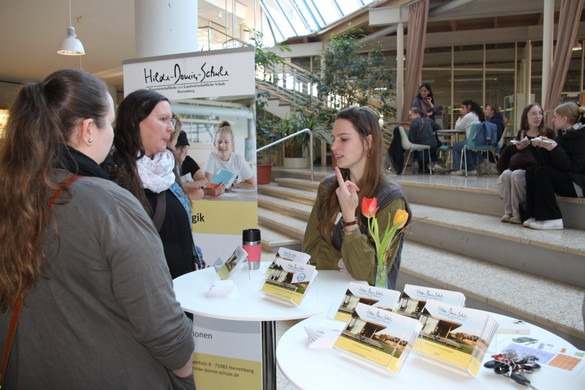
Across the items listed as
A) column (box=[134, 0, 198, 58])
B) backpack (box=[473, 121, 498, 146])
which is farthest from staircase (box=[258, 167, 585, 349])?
column (box=[134, 0, 198, 58])

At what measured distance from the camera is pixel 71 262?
3.14ft

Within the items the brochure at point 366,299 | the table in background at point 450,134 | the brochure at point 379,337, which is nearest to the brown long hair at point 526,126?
the table in background at point 450,134

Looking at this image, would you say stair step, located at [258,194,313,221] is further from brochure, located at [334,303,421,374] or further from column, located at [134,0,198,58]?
brochure, located at [334,303,421,374]

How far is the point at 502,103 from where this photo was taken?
1048 centimetres

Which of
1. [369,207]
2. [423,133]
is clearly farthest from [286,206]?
[369,207]

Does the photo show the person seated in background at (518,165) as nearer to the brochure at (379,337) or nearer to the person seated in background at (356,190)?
the person seated in background at (356,190)

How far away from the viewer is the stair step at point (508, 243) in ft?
9.45

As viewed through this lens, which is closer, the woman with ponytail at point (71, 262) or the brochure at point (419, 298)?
the woman with ponytail at point (71, 262)

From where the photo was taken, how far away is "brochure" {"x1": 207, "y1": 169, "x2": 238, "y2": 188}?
103 inches

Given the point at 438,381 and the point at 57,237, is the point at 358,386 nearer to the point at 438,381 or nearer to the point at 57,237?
the point at 438,381

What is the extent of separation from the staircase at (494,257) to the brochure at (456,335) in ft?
→ 2.21

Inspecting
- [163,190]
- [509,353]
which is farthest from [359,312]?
[163,190]

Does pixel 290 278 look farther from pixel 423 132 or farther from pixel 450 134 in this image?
pixel 450 134

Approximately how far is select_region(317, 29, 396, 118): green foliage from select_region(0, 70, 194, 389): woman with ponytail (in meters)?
8.89
